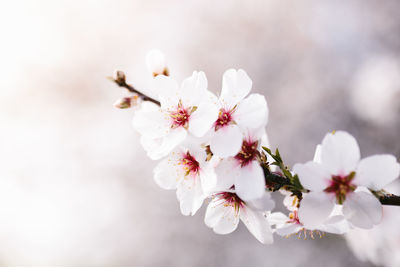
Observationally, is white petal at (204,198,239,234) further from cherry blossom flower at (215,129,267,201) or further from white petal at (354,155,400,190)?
white petal at (354,155,400,190)

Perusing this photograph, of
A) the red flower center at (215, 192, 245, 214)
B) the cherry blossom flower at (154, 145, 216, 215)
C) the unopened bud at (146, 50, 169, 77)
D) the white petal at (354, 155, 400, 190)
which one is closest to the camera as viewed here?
the white petal at (354, 155, 400, 190)

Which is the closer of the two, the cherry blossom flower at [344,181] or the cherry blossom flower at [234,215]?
the cherry blossom flower at [344,181]

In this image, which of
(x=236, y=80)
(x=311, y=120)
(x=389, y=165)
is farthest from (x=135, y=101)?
(x=311, y=120)

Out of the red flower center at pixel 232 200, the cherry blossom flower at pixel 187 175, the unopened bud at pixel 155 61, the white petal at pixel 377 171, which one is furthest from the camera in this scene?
the unopened bud at pixel 155 61

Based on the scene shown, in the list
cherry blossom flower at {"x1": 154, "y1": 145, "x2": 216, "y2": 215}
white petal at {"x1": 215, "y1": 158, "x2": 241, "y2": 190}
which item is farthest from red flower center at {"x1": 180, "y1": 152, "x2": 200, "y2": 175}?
white petal at {"x1": 215, "y1": 158, "x2": 241, "y2": 190}

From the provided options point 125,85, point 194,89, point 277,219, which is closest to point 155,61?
point 125,85

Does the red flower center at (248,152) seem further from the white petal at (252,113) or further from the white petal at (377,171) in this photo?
the white petal at (377,171)

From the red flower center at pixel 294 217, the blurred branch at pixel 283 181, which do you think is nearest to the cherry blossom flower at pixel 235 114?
the blurred branch at pixel 283 181
